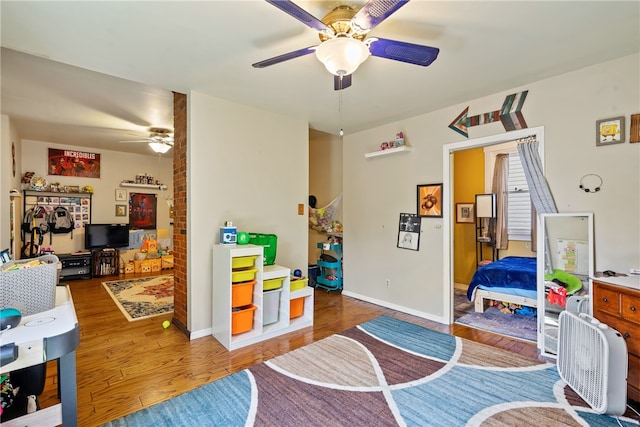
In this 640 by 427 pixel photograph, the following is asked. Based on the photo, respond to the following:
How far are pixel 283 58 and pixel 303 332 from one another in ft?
8.60

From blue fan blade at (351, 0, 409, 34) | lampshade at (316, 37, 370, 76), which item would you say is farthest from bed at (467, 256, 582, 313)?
blue fan blade at (351, 0, 409, 34)

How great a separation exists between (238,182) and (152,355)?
1865mm

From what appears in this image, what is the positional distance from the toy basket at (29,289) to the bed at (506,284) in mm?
4189

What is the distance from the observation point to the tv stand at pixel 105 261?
5852 millimetres

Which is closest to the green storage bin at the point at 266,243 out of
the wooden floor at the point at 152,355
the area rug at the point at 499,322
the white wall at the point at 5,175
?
the wooden floor at the point at 152,355

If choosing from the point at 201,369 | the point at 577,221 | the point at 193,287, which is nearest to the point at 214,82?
the point at 193,287

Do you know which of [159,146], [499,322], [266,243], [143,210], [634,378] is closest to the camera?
[634,378]

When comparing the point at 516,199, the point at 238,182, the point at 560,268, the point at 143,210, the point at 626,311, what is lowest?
the point at 626,311

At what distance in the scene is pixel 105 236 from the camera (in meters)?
6.08

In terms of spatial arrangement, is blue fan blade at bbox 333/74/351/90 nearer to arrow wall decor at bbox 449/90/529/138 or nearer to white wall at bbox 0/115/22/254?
arrow wall decor at bbox 449/90/529/138

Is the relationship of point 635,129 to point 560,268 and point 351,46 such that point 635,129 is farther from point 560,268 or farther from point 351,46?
point 351,46

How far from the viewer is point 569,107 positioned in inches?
104

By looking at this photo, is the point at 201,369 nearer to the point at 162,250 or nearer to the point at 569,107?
the point at 569,107

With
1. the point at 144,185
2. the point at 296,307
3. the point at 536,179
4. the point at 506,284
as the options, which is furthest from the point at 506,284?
the point at 144,185
